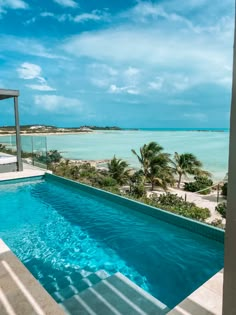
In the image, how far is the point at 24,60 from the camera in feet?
65.3

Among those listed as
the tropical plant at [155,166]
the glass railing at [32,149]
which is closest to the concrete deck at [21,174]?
the glass railing at [32,149]

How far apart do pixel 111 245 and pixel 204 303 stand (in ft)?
8.50

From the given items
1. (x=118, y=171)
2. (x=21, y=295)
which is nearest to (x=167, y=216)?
(x=21, y=295)

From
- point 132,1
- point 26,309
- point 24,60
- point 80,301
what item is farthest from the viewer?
point 24,60

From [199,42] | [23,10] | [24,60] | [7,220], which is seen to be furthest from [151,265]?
[24,60]

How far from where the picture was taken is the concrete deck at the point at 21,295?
2.39m

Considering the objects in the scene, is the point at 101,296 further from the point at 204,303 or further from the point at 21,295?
the point at 204,303

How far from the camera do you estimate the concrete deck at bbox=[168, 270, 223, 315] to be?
2389mm

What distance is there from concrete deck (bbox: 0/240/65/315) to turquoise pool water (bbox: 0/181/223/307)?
856 millimetres

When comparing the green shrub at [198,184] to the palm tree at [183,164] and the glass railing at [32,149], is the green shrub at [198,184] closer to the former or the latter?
the palm tree at [183,164]

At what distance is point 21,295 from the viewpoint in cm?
261

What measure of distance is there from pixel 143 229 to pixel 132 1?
29.3 feet

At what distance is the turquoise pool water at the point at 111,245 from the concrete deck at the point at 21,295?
856 mm

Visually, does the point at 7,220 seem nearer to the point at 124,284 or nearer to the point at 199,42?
the point at 124,284
